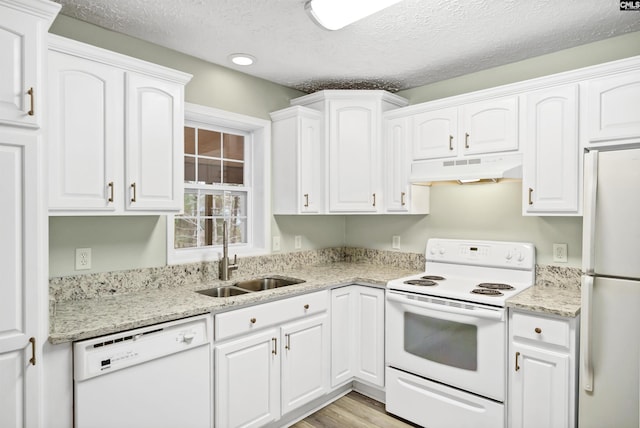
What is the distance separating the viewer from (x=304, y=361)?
257 centimetres

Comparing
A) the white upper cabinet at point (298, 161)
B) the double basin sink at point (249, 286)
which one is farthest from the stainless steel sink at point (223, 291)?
the white upper cabinet at point (298, 161)

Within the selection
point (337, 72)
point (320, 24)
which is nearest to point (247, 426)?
point (320, 24)

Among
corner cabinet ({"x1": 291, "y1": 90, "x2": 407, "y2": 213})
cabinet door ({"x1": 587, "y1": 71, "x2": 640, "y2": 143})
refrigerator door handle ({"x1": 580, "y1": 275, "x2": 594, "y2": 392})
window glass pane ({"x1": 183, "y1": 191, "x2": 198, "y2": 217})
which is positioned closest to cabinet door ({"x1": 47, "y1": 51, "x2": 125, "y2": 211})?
window glass pane ({"x1": 183, "y1": 191, "x2": 198, "y2": 217})

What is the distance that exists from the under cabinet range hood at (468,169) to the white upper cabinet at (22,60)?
7.65ft

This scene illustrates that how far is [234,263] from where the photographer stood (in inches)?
112

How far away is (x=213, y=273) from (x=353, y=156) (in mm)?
1425

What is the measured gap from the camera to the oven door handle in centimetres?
218

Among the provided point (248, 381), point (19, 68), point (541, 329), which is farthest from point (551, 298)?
point (19, 68)

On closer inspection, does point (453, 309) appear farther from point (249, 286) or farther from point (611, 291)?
point (249, 286)

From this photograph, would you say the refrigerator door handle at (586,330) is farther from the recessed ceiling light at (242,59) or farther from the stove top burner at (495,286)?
the recessed ceiling light at (242,59)

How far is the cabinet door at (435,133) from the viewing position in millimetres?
2773

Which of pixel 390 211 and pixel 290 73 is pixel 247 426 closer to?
pixel 390 211

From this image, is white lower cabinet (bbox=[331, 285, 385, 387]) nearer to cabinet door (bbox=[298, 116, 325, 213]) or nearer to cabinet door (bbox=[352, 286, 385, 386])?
cabinet door (bbox=[352, 286, 385, 386])

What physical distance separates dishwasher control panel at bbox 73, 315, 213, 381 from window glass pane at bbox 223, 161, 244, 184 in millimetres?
1388
